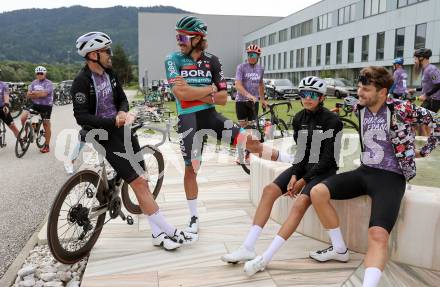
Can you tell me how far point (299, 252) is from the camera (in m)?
4.29

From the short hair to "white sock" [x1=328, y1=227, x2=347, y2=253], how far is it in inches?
52.5

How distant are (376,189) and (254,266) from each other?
3.98 feet

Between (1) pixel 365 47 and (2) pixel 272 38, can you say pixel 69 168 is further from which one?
(2) pixel 272 38

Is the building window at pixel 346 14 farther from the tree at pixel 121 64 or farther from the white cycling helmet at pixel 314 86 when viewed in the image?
the tree at pixel 121 64

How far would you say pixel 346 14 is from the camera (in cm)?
5119

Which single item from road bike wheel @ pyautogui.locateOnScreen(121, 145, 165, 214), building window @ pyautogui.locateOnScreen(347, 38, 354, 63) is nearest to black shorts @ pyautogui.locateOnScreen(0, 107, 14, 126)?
road bike wheel @ pyautogui.locateOnScreen(121, 145, 165, 214)

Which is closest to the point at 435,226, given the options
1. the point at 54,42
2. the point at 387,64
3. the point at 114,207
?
the point at 114,207

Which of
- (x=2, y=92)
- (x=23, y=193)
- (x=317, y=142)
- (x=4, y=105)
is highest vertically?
(x=2, y=92)

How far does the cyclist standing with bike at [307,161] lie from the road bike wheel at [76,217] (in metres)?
1.38

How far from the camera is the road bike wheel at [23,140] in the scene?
10.6 m

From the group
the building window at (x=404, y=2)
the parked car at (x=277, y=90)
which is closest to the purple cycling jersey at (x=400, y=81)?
the parked car at (x=277, y=90)

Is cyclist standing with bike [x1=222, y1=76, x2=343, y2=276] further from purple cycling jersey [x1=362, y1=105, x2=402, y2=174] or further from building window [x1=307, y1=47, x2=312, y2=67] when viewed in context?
building window [x1=307, y1=47, x2=312, y2=67]

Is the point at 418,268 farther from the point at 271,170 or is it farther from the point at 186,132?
the point at 186,132

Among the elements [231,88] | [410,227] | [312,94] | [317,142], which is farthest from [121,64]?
[410,227]
